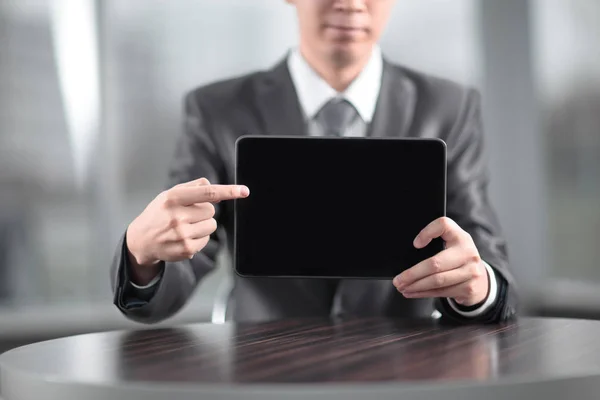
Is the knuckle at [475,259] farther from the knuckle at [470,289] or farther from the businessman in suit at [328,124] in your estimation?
the businessman in suit at [328,124]

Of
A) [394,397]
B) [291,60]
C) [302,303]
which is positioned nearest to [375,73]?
[291,60]

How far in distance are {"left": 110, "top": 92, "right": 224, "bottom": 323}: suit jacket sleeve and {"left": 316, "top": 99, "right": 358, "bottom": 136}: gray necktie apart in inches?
10.4

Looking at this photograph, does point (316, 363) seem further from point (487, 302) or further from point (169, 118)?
point (169, 118)

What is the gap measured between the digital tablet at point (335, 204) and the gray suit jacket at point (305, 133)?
0.36 m

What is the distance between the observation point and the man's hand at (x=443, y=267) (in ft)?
4.55

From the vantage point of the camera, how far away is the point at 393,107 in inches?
76.3

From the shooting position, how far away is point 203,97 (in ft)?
6.52

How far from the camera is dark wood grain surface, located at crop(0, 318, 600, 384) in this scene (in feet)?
3.09

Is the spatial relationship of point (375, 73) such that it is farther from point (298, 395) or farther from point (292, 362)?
point (298, 395)

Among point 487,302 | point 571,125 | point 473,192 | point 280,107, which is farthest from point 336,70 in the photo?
point 571,125

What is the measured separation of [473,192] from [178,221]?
2.59 feet

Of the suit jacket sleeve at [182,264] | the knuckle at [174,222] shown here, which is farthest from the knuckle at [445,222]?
the suit jacket sleeve at [182,264]

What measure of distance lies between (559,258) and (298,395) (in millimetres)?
3181

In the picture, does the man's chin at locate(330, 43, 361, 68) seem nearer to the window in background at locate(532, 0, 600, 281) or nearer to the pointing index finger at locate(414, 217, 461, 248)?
the pointing index finger at locate(414, 217, 461, 248)
